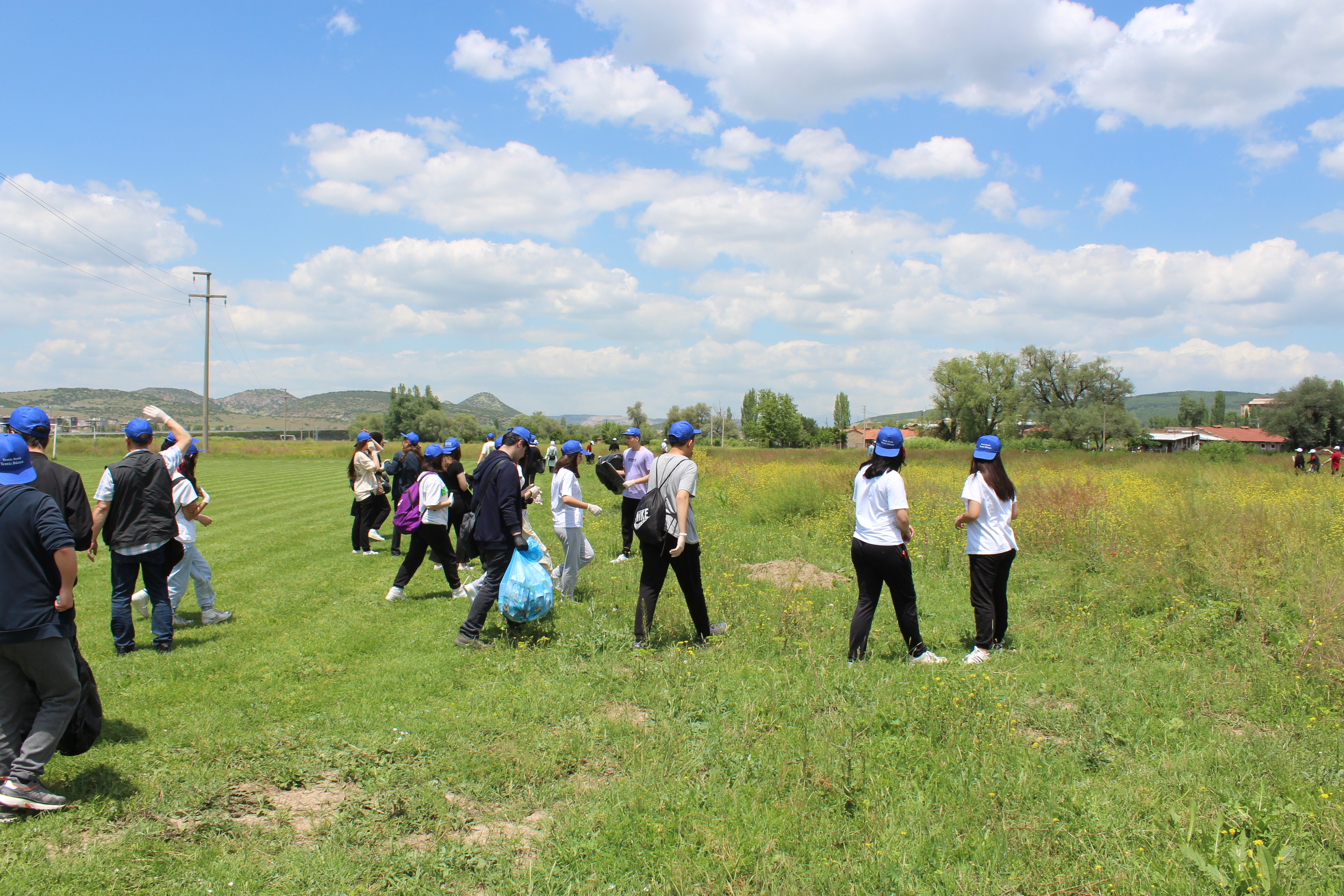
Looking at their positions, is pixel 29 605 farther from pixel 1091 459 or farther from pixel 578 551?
pixel 1091 459

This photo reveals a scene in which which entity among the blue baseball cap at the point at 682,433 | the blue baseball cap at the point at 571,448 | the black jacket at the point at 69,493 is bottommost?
the black jacket at the point at 69,493

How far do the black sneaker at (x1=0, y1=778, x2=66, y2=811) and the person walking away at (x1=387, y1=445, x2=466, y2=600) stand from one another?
167 inches

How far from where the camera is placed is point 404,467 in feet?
36.8

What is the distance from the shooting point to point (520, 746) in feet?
14.0

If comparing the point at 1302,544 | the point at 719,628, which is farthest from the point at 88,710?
the point at 1302,544

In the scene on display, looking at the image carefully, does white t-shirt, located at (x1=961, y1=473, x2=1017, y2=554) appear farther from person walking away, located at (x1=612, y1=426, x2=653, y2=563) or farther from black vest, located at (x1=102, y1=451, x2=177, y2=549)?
black vest, located at (x1=102, y1=451, x2=177, y2=549)

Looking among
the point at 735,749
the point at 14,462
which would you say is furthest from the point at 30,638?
the point at 735,749

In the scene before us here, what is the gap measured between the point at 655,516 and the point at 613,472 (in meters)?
5.29

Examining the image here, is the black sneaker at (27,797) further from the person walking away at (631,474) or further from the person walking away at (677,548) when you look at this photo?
the person walking away at (631,474)

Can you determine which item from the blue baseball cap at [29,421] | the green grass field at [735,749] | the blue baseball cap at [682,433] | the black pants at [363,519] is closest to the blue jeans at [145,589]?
the green grass field at [735,749]

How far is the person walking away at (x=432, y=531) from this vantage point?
312 inches

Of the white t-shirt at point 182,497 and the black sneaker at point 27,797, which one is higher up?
the white t-shirt at point 182,497

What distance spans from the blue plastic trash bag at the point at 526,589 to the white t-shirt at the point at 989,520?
358 cm

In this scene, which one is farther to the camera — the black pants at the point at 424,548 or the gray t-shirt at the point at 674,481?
the black pants at the point at 424,548
